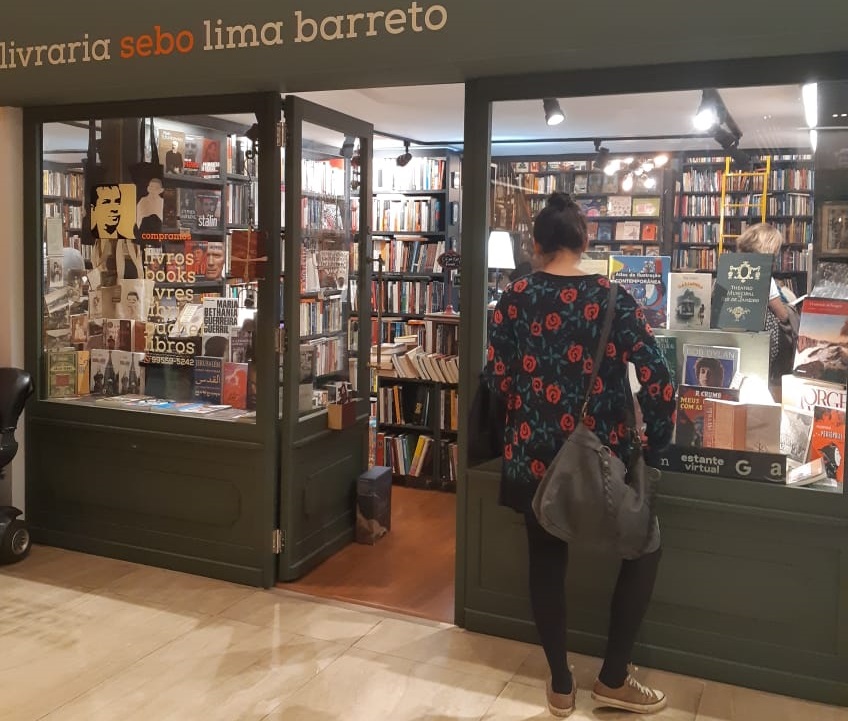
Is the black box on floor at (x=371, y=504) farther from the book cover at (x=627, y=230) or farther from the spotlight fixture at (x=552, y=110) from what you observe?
the spotlight fixture at (x=552, y=110)

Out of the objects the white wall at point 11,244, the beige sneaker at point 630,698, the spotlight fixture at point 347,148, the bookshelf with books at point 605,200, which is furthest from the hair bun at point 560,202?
the white wall at point 11,244

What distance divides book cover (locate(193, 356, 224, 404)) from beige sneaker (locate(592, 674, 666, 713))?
2083 millimetres

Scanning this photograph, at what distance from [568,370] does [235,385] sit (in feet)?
5.86

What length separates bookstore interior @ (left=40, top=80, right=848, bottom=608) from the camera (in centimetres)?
296

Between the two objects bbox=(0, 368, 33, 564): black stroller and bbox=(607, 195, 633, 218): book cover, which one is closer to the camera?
bbox=(607, 195, 633, 218): book cover

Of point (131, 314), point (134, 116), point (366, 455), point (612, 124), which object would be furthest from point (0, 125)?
point (612, 124)

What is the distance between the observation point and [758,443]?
3.03 metres

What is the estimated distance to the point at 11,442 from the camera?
12.8 ft

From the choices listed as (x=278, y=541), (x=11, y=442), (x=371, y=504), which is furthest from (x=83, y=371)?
(x=371, y=504)

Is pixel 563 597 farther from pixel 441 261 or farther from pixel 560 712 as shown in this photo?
pixel 441 261

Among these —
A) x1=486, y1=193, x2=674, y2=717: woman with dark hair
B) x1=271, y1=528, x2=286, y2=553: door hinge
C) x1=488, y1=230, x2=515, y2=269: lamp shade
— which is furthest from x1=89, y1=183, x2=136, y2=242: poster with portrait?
x1=486, y1=193, x2=674, y2=717: woman with dark hair

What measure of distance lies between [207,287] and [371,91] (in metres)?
1.65

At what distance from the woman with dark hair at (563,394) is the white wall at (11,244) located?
8.44ft

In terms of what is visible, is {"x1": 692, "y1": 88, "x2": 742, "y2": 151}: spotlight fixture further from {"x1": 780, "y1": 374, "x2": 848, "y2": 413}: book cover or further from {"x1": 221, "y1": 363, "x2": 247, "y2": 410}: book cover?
{"x1": 221, "y1": 363, "x2": 247, "y2": 410}: book cover
